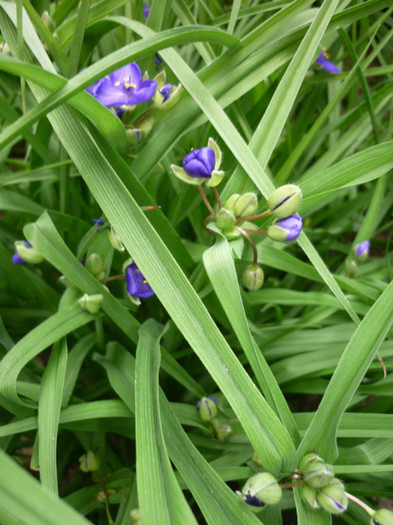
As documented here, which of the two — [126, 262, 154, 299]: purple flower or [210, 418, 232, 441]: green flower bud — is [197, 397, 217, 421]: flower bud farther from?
[126, 262, 154, 299]: purple flower

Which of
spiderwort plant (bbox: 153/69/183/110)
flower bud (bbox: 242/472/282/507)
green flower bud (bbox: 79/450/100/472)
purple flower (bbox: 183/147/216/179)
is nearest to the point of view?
flower bud (bbox: 242/472/282/507)

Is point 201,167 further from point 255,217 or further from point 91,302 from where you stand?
point 91,302

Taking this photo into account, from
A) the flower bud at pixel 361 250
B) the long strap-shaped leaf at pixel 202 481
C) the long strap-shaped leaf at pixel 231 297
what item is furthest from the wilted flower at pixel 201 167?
the flower bud at pixel 361 250

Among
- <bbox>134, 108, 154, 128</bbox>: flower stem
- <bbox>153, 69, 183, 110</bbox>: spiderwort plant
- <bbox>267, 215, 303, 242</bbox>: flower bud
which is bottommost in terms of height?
<bbox>267, 215, 303, 242</bbox>: flower bud

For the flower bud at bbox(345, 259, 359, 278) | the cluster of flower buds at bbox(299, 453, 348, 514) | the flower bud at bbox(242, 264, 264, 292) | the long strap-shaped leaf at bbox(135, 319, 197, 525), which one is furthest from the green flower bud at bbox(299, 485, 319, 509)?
the flower bud at bbox(345, 259, 359, 278)

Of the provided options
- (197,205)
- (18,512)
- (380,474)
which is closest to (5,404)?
(18,512)

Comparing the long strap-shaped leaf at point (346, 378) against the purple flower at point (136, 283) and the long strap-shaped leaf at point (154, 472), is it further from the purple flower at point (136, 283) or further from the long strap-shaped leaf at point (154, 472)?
the purple flower at point (136, 283)

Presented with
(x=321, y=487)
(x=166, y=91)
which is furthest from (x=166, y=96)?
(x=321, y=487)
